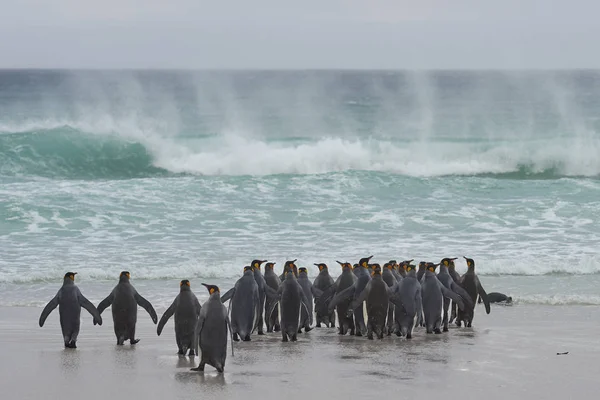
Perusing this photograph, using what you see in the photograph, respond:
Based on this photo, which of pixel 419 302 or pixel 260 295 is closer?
pixel 419 302

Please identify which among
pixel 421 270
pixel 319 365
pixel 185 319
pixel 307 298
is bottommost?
pixel 319 365

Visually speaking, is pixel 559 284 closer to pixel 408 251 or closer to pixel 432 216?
pixel 408 251

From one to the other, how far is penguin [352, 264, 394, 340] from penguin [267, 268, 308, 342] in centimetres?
59

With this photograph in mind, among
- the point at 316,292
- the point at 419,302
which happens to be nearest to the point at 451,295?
the point at 419,302

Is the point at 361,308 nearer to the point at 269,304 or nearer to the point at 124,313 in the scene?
the point at 269,304

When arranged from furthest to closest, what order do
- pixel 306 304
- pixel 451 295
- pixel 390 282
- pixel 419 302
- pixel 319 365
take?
pixel 390 282 → pixel 451 295 → pixel 306 304 → pixel 419 302 → pixel 319 365

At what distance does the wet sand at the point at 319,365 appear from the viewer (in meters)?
8.15

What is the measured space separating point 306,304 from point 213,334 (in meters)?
2.30

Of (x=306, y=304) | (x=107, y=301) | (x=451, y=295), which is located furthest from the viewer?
(x=451, y=295)

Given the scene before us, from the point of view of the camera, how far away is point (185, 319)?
384 inches

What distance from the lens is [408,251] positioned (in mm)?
16703

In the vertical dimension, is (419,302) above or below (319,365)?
above

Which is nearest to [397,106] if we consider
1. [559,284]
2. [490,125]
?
[490,125]

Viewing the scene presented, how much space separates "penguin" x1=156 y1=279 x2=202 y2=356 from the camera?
9664 millimetres
